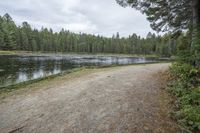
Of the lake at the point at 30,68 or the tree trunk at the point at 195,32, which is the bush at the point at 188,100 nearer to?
the tree trunk at the point at 195,32

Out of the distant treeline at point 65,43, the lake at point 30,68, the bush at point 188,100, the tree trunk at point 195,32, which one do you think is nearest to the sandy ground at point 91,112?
the bush at point 188,100

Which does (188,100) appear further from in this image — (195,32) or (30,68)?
(30,68)

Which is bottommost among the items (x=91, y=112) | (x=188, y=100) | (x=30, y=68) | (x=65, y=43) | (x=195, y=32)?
(x=30, y=68)

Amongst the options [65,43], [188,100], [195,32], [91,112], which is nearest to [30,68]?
[195,32]

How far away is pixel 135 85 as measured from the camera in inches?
322

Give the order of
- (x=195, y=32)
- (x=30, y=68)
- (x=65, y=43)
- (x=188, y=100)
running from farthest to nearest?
(x=65, y=43) → (x=30, y=68) → (x=195, y=32) → (x=188, y=100)

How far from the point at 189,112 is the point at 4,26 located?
6562 cm

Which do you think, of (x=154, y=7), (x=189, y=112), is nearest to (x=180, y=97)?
(x=189, y=112)

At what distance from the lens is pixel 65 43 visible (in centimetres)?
8531

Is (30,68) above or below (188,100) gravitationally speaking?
below

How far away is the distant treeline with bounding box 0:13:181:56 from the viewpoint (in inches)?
2456

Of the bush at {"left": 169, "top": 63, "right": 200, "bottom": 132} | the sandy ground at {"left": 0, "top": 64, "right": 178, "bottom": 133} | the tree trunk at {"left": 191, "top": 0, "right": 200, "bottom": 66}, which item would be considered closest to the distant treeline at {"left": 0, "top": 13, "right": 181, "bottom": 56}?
the tree trunk at {"left": 191, "top": 0, "right": 200, "bottom": 66}

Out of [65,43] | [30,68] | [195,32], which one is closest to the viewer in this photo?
[195,32]

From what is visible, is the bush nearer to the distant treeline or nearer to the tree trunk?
the tree trunk
